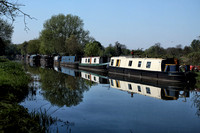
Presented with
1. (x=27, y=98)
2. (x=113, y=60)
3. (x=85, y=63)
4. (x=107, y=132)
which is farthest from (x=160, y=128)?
(x=85, y=63)

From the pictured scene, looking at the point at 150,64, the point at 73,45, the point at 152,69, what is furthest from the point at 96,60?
the point at 73,45

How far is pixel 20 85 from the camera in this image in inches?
514

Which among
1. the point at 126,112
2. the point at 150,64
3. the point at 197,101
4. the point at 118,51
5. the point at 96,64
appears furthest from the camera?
the point at 118,51

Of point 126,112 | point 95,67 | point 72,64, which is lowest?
point 126,112

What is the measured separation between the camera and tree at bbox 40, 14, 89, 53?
184 ft

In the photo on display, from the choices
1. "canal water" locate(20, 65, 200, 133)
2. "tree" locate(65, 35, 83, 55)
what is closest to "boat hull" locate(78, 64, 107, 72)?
"canal water" locate(20, 65, 200, 133)

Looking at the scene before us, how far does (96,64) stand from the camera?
31.1 m

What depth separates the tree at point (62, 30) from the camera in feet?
184

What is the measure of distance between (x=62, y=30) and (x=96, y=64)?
94.4 feet

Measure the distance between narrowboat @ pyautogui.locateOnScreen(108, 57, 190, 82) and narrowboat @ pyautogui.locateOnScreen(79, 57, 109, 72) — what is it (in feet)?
13.1

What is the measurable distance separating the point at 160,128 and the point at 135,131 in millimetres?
1030

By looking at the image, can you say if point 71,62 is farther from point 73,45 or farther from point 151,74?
point 151,74

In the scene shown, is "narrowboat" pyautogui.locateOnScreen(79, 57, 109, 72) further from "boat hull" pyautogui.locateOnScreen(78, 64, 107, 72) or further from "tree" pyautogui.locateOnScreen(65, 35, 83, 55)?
"tree" pyautogui.locateOnScreen(65, 35, 83, 55)

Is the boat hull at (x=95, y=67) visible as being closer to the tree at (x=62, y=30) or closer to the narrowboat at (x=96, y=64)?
the narrowboat at (x=96, y=64)
